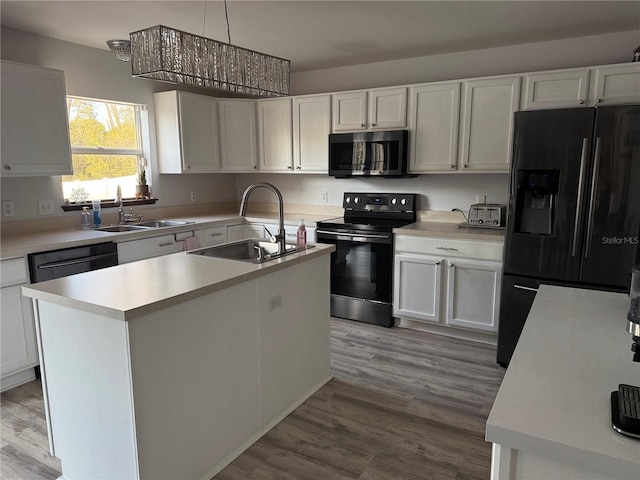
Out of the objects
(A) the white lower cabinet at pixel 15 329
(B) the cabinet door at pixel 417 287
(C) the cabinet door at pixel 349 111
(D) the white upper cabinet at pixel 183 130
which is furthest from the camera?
(D) the white upper cabinet at pixel 183 130

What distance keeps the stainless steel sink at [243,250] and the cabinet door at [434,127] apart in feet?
5.59

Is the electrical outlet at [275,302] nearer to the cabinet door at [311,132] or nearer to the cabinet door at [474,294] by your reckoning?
the cabinet door at [474,294]

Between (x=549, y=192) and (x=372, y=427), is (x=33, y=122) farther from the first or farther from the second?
(x=549, y=192)

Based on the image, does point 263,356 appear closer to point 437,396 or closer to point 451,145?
point 437,396

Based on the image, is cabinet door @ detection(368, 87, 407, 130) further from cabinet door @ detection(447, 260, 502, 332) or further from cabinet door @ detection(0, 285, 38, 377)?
cabinet door @ detection(0, 285, 38, 377)

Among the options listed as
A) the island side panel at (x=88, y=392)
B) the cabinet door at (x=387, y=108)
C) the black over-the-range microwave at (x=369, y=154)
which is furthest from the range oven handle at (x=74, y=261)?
the cabinet door at (x=387, y=108)

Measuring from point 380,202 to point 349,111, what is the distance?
91 centimetres

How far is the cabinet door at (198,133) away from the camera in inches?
165

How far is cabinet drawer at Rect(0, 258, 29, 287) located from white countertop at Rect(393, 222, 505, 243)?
2.68m

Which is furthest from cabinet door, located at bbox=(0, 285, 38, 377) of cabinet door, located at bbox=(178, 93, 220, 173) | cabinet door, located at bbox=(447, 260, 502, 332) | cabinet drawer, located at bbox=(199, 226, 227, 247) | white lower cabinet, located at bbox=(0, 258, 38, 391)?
cabinet door, located at bbox=(447, 260, 502, 332)

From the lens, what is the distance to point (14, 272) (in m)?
2.69

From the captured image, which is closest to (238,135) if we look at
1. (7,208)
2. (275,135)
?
(275,135)

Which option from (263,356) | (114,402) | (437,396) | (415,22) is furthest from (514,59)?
(114,402)

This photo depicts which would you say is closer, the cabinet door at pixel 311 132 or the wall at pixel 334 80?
the wall at pixel 334 80
